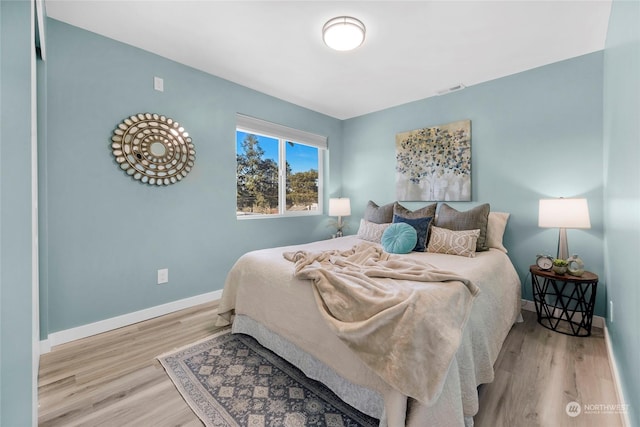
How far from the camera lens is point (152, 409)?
1459 mm

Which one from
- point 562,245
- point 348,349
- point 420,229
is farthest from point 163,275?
point 562,245

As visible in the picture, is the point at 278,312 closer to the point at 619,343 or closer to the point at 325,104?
the point at 619,343

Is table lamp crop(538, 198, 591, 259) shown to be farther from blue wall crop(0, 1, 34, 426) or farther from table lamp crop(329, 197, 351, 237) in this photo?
blue wall crop(0, 1, 34, 426)

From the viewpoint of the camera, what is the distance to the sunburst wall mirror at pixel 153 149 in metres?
2.38

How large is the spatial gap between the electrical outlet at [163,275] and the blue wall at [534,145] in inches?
130

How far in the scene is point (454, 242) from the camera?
8.27ft

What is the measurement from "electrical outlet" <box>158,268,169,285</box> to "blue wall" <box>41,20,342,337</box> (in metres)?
0.05

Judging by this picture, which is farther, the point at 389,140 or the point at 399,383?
the point at 389,140

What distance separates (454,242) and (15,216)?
2.81 m

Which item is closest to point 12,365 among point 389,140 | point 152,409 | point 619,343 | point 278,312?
point 152,409

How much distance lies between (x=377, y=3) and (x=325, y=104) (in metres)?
1.98

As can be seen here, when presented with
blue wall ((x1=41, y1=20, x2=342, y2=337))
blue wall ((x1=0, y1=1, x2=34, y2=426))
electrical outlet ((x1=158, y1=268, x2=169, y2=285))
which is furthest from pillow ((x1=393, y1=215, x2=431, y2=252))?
blue wall ((x1=0, y1=1, x2=34, y2=426))

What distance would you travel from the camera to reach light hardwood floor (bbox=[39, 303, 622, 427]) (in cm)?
140

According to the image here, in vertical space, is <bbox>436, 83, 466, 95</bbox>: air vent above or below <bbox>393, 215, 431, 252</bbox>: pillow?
above
